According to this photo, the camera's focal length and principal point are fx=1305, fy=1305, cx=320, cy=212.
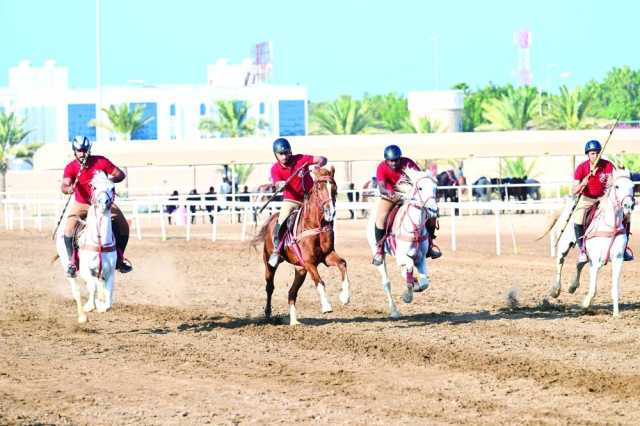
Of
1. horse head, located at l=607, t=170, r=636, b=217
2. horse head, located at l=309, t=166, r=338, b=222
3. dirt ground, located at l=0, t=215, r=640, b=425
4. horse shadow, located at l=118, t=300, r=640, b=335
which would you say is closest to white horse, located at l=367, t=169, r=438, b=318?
horse shadow, located at l=118, t=300, r=640, b=335

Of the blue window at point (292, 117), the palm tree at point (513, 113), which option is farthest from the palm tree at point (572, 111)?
the blue window at point (292, 117)

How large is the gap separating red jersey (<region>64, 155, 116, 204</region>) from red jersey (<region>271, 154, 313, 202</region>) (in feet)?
6.41

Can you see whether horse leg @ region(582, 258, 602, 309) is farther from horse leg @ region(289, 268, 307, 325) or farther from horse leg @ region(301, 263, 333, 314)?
horse leg @ region(289, 268, 307, 325)

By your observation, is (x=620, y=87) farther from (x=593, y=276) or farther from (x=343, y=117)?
(x=593, y=276)

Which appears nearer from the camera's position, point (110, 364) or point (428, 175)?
point (110, 364)

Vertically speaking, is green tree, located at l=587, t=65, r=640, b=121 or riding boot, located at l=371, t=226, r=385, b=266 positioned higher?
green tree, located at l=587, t=65, r=640, b=121

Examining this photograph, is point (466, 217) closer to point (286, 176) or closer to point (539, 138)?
point (539, 138)

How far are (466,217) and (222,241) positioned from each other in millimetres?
11530

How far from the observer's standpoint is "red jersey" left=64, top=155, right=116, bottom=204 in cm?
1545

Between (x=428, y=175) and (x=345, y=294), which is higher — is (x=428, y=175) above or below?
above

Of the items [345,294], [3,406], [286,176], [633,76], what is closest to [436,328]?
[345,294]

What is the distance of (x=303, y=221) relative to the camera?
15430 millimetres

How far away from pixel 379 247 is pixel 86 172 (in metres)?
3.78

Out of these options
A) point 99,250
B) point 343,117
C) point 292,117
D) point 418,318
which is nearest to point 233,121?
point 343,117
